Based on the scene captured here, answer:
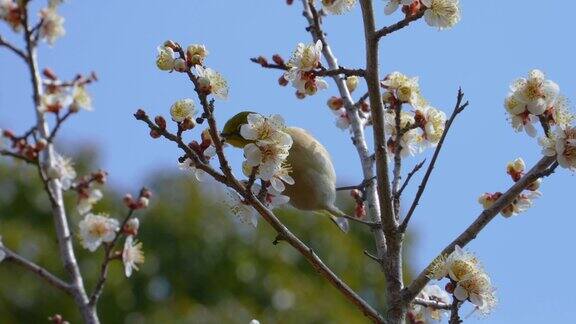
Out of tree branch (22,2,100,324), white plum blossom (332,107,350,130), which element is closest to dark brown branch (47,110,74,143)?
tree branch (22,2,100,324)

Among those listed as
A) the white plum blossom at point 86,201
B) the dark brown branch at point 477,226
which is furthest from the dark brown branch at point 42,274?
the dark brown branch at point 477,226

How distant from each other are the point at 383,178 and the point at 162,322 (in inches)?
359

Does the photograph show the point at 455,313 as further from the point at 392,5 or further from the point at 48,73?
the point at 48,73

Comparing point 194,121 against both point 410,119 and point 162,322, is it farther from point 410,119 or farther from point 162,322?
point 162,322

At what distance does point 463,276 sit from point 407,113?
584 mm

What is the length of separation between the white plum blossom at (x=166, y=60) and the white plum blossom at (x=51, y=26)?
1.68 m

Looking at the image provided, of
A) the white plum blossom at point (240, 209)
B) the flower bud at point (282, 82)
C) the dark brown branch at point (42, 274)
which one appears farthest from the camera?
the dark brown branch at point (42, 274)

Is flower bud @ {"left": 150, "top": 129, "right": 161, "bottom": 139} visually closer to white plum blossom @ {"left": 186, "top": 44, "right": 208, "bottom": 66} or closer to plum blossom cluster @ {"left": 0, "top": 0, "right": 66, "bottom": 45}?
white plum blossom @ {"left": 186, "top": 44, "right": 208, "bottom": 66}

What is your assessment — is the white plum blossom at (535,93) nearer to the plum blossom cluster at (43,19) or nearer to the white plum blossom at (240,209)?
the white plum blossom at (240,209)

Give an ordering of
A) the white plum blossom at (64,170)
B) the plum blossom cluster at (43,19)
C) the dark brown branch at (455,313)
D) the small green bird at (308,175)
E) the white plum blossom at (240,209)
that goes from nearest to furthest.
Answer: the dark brown branch at (455,313) < the white plum blossom at (240,209) < the small green bird at (308,175) < the white plum blossom at (64,170) < the plum blossom cluster at (43,19)

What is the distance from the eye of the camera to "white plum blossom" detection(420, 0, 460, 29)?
2.06 m

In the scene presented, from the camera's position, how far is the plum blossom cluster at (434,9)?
2.04m

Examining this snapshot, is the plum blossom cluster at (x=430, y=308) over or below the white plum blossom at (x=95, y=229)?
below

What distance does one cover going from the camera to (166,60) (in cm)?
199
